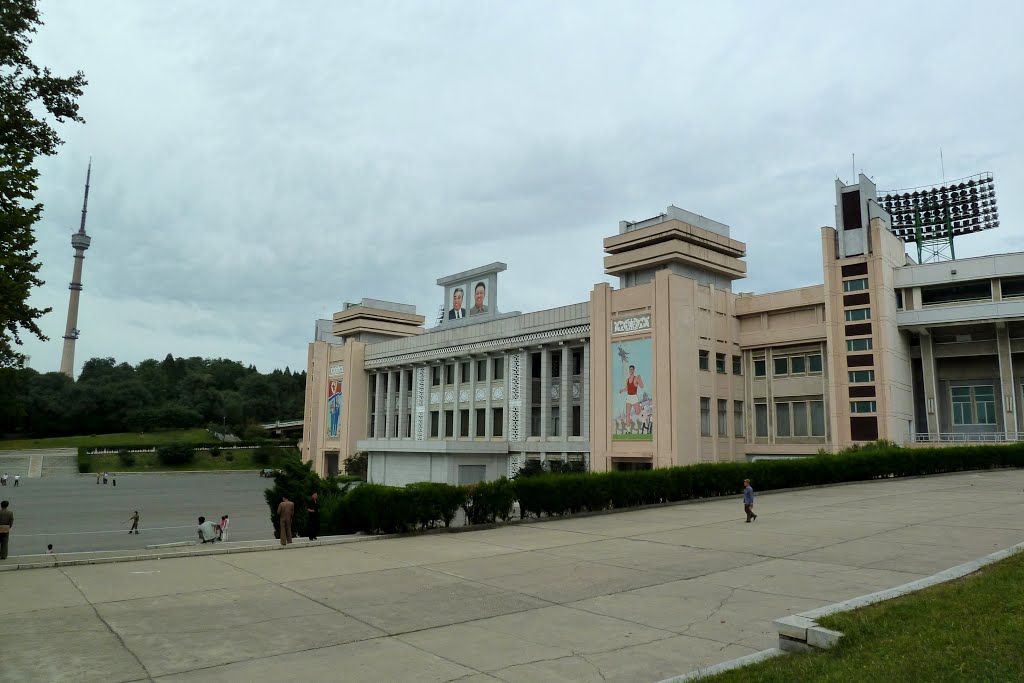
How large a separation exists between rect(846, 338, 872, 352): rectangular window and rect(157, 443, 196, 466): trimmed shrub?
3322 inches

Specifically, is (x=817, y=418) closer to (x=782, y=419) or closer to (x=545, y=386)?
(x=782, y=419)

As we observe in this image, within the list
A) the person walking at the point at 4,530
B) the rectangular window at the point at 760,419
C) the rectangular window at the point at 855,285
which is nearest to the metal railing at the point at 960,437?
the rectangular window at the point at 760,419

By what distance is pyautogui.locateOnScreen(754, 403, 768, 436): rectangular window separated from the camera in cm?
4844

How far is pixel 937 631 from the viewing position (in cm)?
713

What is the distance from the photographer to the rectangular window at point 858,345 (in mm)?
43406

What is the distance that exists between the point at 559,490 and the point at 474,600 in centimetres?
1185

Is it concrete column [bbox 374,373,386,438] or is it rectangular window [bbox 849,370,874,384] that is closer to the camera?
rectangular window [bbox 849,370,874,384]

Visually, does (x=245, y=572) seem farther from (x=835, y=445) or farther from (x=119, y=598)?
(x=835, y=445)

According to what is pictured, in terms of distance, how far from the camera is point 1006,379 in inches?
1722

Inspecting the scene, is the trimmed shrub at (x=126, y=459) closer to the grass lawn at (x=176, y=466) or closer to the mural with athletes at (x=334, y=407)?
the grass lawn at (x=176, y=466)

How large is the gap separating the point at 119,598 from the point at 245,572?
2.84m

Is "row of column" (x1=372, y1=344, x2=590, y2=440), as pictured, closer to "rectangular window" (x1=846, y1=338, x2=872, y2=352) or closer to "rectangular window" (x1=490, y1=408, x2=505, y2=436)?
"rectangular window" (x1=490, y1=408, x2=505, y2=436)

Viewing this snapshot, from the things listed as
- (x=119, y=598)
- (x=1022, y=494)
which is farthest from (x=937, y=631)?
(x=1022, y=494)

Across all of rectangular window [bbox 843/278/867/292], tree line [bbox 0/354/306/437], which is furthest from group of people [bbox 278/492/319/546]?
tree line [bbox 0/354/306/437]
